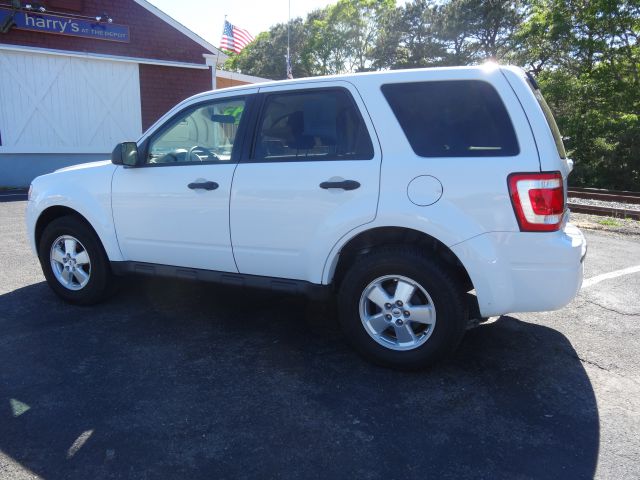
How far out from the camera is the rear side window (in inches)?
126

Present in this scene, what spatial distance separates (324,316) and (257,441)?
6.40 feet

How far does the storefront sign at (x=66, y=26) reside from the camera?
14234 millimetres

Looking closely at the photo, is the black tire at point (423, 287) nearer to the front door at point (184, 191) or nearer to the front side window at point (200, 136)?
the front door at point (184, 191)

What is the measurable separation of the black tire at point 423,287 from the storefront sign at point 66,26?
48.5 feet

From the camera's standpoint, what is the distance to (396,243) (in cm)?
355

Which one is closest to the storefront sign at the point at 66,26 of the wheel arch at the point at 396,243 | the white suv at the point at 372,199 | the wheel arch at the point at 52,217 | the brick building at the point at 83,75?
the brick building at the point at 83,75

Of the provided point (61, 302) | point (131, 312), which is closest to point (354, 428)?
point (131, 312)

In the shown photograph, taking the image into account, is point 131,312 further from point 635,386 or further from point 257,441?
point 635,386

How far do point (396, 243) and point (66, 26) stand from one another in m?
15.2

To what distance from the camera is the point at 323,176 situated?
3.57 metres

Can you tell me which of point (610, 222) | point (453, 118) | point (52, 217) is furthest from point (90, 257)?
point (610, 222)

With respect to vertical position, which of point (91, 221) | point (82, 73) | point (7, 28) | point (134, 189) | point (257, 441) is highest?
point (7, 28)

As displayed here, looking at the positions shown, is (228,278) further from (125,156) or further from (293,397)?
(125,156)

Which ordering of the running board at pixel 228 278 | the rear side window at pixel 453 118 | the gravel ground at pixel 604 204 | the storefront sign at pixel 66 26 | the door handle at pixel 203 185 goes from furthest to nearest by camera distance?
the storefront sign at pixel 66 26, the gravel ground at pixel 604 204, the door handle at pixel 203 185, the running board at pixel 228 278, the rear side window at pixel 453 118
